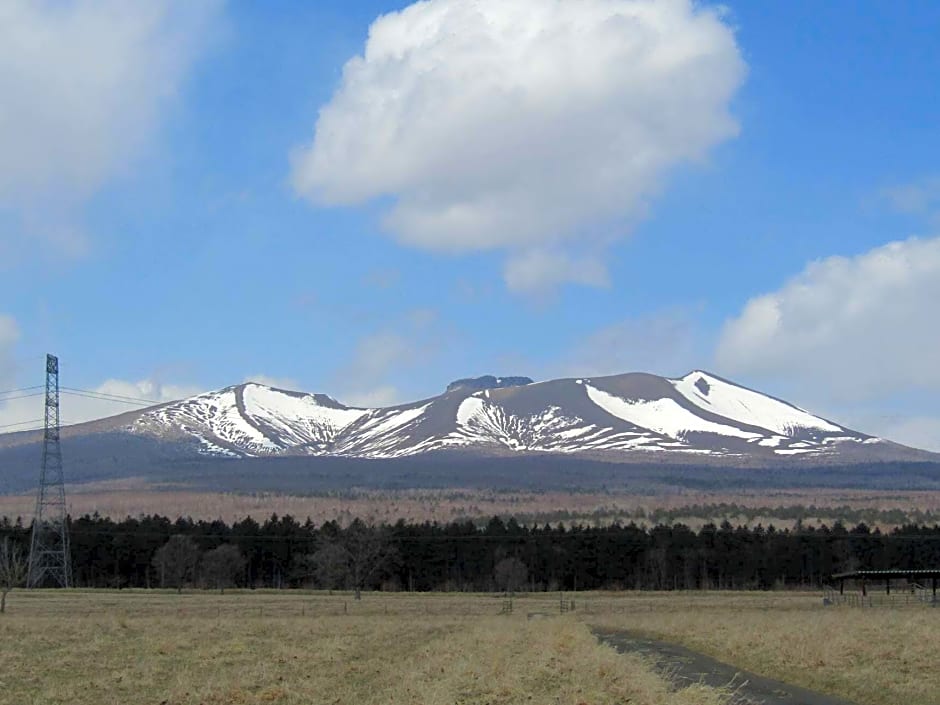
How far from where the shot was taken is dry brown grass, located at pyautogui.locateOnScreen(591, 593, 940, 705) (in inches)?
971

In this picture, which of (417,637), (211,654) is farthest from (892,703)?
(417,637)

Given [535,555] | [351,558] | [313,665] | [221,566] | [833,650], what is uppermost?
[351,558]

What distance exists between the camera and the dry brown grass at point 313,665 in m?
21.6

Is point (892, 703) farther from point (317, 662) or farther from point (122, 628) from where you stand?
point (122, 628)

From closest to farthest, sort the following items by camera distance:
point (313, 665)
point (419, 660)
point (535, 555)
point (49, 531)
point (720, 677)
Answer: point (720, 677), point (313, 665), point (419, 660), point (49, 531), point (535, 555)

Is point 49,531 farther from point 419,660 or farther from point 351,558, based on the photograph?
point 419,660

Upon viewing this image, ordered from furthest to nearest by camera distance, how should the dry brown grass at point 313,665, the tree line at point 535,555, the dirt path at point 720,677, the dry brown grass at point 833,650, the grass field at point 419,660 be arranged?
1. the tree line at point 535,555
2. the dry brown grass at point 833,650
3. the dirt path at point 720,677
4. the grass field at point 419,660
5. the dry brown grass at point 313,665

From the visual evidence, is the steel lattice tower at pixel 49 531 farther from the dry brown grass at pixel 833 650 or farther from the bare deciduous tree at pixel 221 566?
the dry brown grass at pixel 833 650

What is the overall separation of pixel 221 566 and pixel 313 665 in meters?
80.4

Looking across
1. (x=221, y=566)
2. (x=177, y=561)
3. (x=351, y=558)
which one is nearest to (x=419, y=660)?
(x=351, y=558)

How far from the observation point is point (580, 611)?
6881 centimetres

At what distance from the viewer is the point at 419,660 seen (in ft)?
97.9

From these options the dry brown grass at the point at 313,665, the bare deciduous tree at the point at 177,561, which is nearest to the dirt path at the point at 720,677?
the dry brown grass at the point at 313,665

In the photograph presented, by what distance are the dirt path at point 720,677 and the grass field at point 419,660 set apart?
64 centimetres
